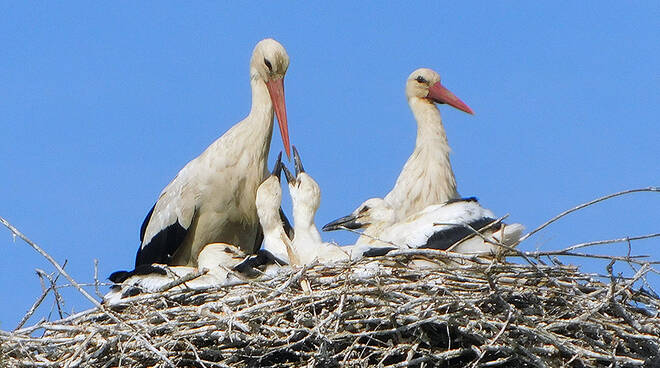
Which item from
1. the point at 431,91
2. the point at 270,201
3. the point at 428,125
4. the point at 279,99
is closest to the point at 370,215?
the point at 270,201

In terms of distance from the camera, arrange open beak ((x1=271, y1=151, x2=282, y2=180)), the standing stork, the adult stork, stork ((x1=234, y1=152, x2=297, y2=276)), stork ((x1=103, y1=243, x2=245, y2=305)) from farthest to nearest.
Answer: the standing stork
the adult stork
open beak ((x1=271, y1=151, x2=282, y2=180))
stork ((x1=234, y1=152, x2=297, y2=276))
stork ((x1=103, y1=243, x2=245, y2=305))

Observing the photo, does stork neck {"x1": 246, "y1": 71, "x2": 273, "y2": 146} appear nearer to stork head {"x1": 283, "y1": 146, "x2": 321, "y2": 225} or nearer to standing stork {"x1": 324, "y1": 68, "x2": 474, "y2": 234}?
stork head {"x1": 283, "y1": 146, "x2": 321, "y2": 225}

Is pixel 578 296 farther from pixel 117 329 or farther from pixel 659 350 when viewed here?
pixel 117 329

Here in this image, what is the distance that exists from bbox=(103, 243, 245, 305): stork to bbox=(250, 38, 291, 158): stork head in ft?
3.33

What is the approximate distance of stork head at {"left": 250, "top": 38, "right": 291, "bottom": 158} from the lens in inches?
333

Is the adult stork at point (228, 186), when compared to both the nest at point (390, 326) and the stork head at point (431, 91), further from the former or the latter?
the nest at point (390, 326)

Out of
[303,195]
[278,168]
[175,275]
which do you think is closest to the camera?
[175,275]

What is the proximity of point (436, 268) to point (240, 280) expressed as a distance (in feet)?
2.76

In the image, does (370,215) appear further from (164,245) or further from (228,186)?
(164,245)

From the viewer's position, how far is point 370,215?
8.08 meters

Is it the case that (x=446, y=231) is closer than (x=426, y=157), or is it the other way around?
(x=446, y=231)

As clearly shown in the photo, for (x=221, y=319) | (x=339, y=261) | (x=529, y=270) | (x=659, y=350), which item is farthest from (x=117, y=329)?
(x=659, y=350)

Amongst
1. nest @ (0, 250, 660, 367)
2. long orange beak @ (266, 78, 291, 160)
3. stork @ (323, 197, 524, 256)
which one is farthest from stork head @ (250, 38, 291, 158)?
nest @ (0, 250, 660, 367)

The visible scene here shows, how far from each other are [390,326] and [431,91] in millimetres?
3080
